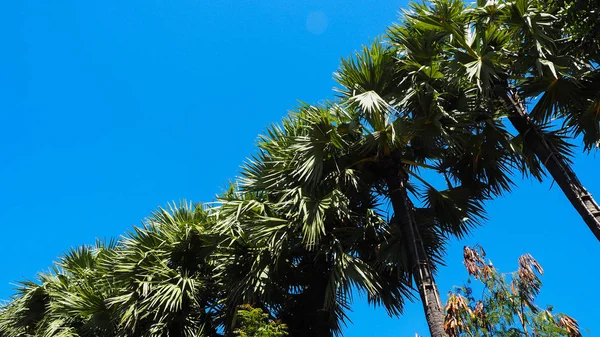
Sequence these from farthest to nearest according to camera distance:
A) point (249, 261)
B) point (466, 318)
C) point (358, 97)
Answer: point (466, 318) → point (249, 261) → point (358, 97)

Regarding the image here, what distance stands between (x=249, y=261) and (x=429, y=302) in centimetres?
290

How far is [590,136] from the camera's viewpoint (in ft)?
21.1

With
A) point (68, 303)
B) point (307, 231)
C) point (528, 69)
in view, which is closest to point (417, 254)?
point (307, 231)

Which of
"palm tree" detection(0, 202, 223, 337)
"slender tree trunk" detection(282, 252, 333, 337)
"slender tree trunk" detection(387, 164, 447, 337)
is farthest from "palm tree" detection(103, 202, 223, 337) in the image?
"slender tree trunk" detection(387, 164, 447, 337)

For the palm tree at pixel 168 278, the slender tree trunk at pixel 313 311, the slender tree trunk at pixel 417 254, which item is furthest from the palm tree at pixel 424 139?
the palm tree at pixel 168 278

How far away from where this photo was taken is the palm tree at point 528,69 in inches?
240

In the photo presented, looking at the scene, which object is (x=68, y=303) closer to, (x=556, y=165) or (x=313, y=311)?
(x=313, y=311)

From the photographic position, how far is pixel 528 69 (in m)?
6.50

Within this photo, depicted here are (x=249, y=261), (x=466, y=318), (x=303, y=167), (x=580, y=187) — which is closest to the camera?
(x=580, y=187)

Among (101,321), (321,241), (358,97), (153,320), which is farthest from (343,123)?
(101,321)

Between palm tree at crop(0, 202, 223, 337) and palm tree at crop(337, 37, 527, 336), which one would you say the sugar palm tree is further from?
palm tree at crop(0, 202, 223, 337)

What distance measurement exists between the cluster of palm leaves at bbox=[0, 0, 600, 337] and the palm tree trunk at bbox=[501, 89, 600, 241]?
18 mm

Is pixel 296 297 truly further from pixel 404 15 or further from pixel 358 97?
pixel 404 15

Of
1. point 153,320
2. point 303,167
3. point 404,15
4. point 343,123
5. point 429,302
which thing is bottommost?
point 429,302
